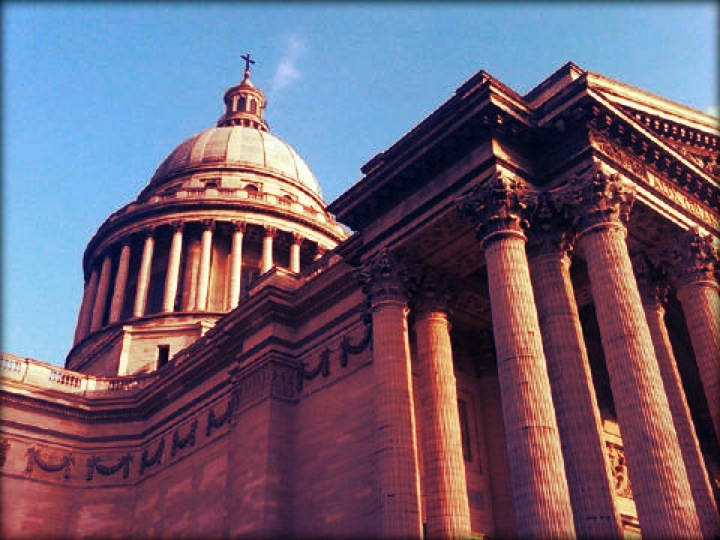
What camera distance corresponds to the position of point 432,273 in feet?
83.6

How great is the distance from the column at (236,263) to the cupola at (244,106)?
20016mm

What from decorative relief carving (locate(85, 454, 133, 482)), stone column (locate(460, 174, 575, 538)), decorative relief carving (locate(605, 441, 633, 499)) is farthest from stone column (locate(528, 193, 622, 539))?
decorative relief carving (locate(85, 454, 133, 482))

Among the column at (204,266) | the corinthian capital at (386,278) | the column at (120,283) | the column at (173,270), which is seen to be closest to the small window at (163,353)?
the column at (173,270)

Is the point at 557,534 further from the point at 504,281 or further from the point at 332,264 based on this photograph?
the point at 332,264

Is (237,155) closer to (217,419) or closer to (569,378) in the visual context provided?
(217,419)

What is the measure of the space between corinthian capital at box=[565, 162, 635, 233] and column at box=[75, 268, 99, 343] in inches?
1649

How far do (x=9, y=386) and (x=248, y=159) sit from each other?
95.9 ft

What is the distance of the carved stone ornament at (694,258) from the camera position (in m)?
23.8

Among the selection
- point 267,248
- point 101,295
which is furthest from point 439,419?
point 101,295

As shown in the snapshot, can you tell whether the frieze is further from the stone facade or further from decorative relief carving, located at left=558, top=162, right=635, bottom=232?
decorative relief carving, located at left=558, top=162, right=635, bottom=232

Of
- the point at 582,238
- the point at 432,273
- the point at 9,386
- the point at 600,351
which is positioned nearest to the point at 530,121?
the point at 582,238

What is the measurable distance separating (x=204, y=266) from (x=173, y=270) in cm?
203

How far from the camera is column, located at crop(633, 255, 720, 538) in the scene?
21266 millimetres

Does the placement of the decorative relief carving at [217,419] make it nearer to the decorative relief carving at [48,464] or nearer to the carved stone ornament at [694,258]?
the decorative relief carving at [48,464]
